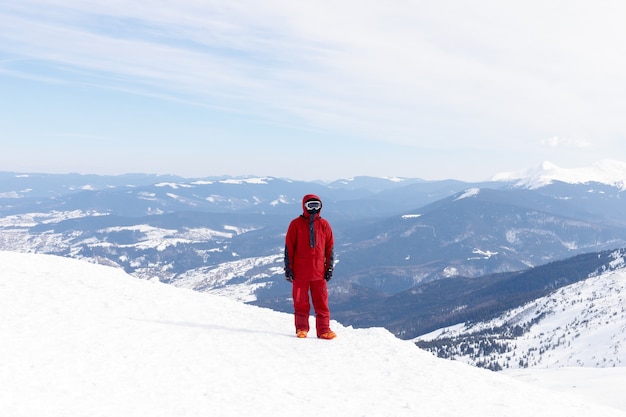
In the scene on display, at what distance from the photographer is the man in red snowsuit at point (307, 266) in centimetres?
1486

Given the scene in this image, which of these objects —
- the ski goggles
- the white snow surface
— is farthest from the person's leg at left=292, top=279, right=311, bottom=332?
the ski goggles

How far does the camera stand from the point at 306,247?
1491 cm

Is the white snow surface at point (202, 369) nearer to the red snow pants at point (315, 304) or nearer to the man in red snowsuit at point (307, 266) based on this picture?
the red snow pants at point (315, 304)

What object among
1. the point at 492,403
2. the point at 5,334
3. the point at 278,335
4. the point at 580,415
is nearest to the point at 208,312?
the point at 278,335

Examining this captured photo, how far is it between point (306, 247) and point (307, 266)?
0.66 m

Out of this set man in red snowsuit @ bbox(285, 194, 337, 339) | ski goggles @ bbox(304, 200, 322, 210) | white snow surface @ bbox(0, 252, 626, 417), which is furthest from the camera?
man in red snowsuit @ bbox(285, 194, 337, 339)

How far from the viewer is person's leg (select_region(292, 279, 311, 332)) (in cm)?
1486

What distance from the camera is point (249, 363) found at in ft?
38.4

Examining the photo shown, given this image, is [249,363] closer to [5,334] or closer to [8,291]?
[5,334]

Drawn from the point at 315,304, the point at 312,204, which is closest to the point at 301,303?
the point at 315,304

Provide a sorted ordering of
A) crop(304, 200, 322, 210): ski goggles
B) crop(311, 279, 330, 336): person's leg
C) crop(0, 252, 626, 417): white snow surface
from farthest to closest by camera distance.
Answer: crop(311, 279, 330, 336): person's leg → crop(304, 200, 322, 210): ski goggles → crop(0, 252, 626, 417): white snow surface

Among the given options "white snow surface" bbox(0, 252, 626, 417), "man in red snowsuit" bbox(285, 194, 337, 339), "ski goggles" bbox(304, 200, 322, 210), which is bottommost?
"white snow surface" bbox(0, 252, 626, 417)

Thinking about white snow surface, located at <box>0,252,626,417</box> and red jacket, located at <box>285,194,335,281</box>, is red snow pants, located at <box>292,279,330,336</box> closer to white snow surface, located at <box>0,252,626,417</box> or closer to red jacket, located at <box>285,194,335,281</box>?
red jacket, located at <box>285,194,335,281</box>

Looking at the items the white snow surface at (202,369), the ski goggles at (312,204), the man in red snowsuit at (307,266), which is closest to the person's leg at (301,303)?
the man in red snowsuit at (307,266)
